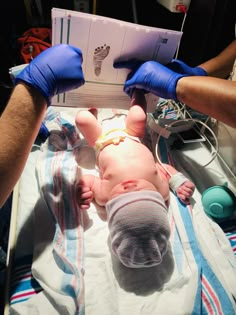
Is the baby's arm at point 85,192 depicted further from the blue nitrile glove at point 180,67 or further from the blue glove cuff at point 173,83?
the blue nitrile glove at point 180,67

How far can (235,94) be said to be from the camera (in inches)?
35.2

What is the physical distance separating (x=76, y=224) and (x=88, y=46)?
27.7 inches

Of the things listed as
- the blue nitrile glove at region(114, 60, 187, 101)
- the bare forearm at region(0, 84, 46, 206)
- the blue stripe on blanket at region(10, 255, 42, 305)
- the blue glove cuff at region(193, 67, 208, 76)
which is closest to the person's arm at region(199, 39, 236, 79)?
the blue glove cuff at region(193, 67, 208, 76)

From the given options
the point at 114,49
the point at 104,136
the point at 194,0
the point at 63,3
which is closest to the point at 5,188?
the point at 104,136

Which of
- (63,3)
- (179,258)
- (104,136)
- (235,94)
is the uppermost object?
(63,3)

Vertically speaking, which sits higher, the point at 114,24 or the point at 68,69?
the point at 114,24

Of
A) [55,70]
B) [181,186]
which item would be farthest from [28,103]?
→ [181,186]

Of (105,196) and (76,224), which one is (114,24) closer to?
(105,196)

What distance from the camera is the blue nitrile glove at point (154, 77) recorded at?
109 centimetres

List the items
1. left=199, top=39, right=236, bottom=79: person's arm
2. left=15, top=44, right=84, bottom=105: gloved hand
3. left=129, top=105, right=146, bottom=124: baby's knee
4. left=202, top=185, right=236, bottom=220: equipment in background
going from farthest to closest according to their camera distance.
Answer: left=199, top=39, right=236, bottom=79: person's arm < left=129, top=105, right=146, bottom=124: baby's knee < left=202, top=185, right=236, bottom=220: equipment in background < left=15, top=44, right=84, bottom=105: gloved hand

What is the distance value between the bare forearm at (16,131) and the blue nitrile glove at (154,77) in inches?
19.6

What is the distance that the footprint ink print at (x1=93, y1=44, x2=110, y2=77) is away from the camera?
41.3 inches

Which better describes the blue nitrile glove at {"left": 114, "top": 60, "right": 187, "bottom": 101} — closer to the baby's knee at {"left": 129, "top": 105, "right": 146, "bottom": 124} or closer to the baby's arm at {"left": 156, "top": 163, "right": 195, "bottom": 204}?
the baby's knee at {"left": 129, "top": 105, "right": 146, "bottom": 124}

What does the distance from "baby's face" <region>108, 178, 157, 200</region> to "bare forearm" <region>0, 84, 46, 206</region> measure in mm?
377
